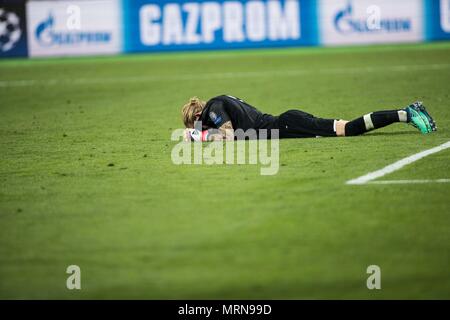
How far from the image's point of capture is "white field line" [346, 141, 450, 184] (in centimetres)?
830

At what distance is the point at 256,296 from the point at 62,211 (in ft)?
9.12

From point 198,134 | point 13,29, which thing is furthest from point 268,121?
point 13,29

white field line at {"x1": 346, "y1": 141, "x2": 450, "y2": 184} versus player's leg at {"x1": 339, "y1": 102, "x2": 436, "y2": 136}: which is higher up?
player's leg at {"x1": 339, "y1": 102, "x2": 436, "y2": 136}

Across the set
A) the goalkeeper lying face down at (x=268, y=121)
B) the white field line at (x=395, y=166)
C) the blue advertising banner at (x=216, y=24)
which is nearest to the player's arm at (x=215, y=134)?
the goalkeeper lying face down at (x=268, y=121)

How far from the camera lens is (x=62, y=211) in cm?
756

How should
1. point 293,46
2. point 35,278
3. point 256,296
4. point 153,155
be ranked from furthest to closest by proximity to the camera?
point 293,46 → point 153,155 → point 35,278 → point 256,296

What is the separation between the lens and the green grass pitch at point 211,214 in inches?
220

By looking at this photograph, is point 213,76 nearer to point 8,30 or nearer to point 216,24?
point 216,24

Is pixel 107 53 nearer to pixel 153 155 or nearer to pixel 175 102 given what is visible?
pixel 175 102

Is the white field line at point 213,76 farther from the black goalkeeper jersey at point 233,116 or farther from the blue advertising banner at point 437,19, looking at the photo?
the black goalkeeper jersey at point 233,116

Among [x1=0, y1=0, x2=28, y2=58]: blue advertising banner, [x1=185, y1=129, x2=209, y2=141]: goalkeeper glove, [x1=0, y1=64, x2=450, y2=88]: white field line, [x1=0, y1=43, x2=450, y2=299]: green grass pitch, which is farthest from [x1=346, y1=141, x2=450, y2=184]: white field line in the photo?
[x1=0, y1=0, x2=28, y2=58]: blue advertising banner

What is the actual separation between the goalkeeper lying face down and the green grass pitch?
19 cm

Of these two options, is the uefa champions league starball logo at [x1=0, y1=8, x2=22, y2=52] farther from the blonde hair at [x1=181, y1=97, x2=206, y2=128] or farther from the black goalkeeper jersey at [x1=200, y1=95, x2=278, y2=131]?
the black goalkeeper jersey at [x1=200, y1=95, x2=278, y2=131]
